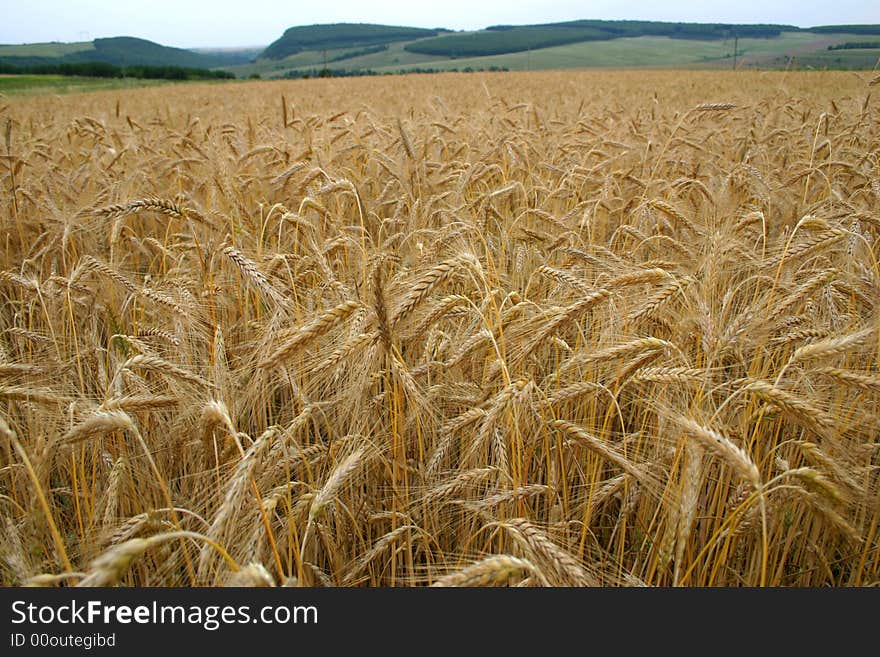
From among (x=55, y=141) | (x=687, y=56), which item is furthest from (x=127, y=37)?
(x=55, y=141)

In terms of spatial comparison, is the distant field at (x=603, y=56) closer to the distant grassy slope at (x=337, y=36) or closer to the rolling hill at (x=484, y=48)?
the rolling hill at (x=484, y=48)

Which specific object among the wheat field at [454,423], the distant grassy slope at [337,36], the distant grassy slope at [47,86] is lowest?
the wheat field at [454,423]

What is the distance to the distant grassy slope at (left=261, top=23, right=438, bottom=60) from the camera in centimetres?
16855

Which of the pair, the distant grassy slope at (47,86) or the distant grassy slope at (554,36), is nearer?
the distant grassy slope at (47,86)

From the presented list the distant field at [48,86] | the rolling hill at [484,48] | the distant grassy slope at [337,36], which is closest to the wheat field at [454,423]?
the distant field at [48,86]

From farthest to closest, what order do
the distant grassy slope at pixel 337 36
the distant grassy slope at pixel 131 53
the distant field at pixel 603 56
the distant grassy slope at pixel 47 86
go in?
the distant grassy slope at pixel 337 36 < the distant grassy slope at pixel 131 53 < the distant field at pixel 603 56 < the distant grassy slope at pixel 47 86

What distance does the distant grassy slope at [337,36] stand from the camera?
169 metres

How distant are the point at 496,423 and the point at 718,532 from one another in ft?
2.26

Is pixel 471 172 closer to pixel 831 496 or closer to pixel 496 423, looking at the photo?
pixel 496 423

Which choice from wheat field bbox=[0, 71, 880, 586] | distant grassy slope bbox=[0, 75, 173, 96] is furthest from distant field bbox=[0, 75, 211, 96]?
wheat field bbox=[0, 71, 880, 586]

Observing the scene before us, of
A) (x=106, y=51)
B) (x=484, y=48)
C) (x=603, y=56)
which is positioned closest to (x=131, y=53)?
(x=106, y=51)

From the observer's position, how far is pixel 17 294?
3277 millimetres

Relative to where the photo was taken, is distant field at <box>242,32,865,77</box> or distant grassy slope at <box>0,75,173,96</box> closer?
distant grassy slope at <box>0,75,173,96</box>

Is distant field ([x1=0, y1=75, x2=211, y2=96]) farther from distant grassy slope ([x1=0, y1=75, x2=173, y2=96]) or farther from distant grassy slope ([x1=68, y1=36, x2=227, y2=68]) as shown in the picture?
distant grassy slope ([x1=68, y1=36, x2=227, y2=68])
